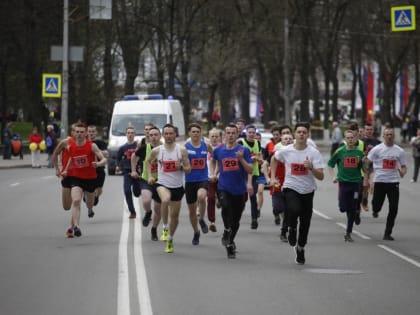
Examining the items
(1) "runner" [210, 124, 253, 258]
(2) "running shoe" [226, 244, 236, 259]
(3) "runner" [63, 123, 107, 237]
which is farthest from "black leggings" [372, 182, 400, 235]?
(3) "runner" [63, 123, 107, 237]

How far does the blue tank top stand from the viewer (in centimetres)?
1523

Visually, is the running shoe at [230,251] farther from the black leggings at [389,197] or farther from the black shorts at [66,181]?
the black shorts at [66,181]

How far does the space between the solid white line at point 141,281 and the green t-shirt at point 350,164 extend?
9.92ft

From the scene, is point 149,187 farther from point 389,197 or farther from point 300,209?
point 300,209

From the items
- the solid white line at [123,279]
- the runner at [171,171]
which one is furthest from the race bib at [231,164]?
the solid white line at [123,279]

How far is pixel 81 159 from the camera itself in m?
16.4

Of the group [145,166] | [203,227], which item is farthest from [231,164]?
[145,166]

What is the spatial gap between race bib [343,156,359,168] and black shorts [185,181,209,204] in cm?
213

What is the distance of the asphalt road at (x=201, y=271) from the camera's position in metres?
9.78

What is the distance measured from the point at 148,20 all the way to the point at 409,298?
51.2m

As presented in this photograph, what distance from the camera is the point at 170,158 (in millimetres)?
14352

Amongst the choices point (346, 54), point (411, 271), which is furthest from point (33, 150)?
point (346, 54)

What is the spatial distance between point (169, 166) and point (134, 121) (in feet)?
71.4

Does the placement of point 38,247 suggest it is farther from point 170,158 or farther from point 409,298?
point 409,298
